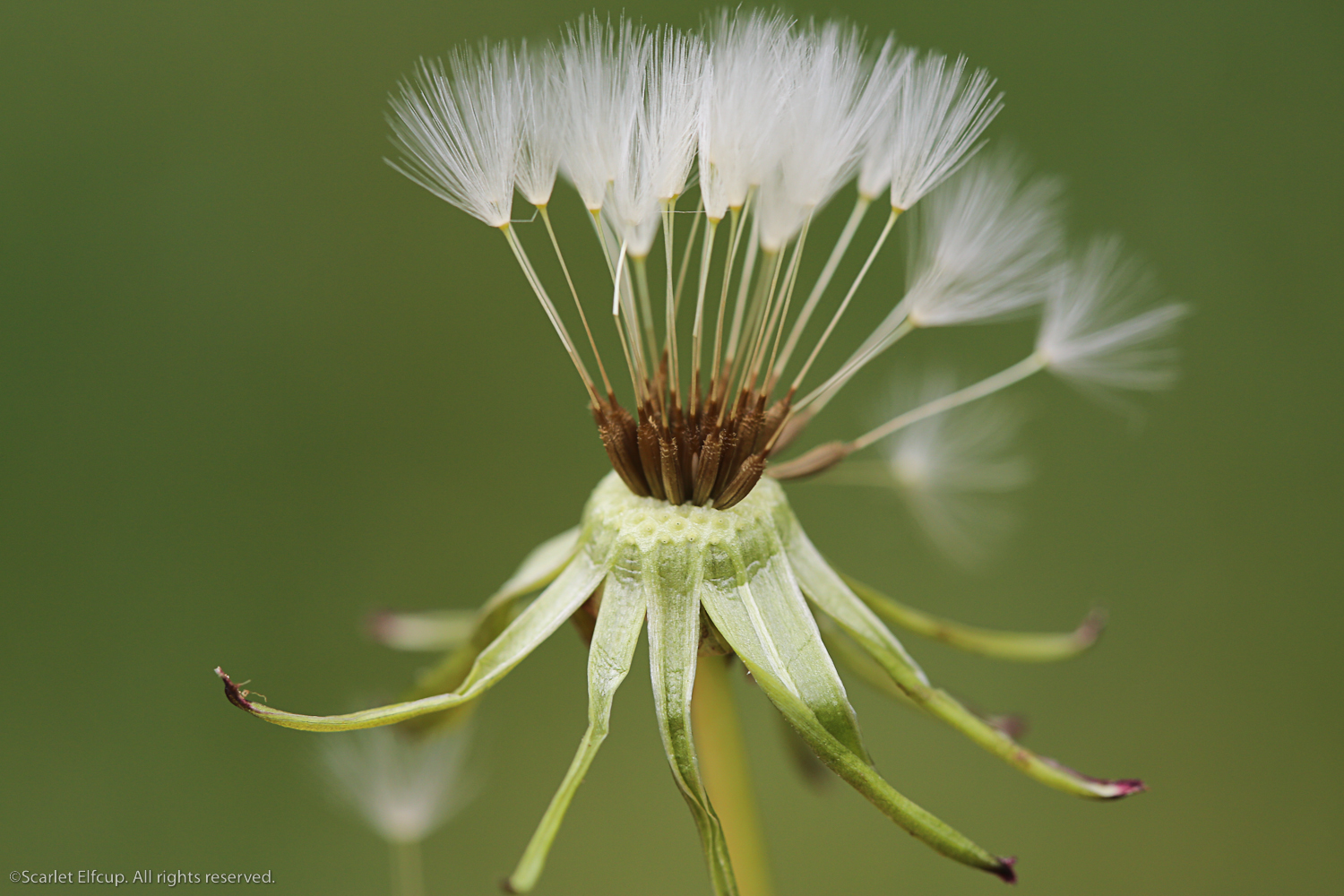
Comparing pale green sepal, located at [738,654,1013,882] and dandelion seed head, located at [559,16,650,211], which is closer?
pale green sepal, located at [738,654,1013,882]

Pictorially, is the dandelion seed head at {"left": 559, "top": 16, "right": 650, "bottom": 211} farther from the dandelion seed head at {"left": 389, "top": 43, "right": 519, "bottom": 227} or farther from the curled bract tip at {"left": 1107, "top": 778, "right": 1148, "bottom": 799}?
the curled bract tip at {"left": 1107, "top": 778, "right": 1148, "bottom": 799}

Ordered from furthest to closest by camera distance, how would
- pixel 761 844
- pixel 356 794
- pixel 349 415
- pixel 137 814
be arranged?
pixel 349 415, pixel 137 814, pixel 356 794, pixel 761 844

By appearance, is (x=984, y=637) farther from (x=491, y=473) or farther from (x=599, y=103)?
(x=491, y=473)

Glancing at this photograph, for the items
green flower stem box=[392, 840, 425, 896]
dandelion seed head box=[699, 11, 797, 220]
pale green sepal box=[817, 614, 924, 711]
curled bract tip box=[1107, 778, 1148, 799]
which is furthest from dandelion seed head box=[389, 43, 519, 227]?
green flower stem box=[392, 840, 425, 896]

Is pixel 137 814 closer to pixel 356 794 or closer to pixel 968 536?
pixel 356 794

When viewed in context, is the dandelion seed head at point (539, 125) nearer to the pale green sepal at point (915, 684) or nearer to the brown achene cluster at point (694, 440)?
the brown achene cluster at point (694, 440)

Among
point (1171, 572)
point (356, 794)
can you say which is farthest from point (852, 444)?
point (1171, 572)
